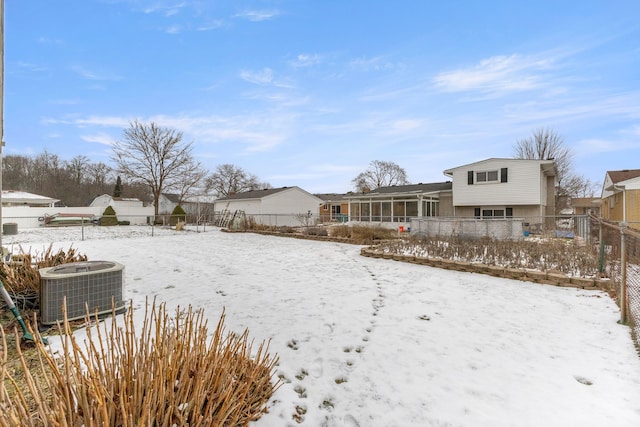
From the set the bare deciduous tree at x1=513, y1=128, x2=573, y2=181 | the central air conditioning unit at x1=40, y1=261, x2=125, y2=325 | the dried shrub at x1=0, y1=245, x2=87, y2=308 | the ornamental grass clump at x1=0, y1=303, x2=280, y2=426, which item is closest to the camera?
the ornamental grass clump at x1=0, y1=303, x2=280, y2=426

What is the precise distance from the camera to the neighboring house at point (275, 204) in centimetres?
2620

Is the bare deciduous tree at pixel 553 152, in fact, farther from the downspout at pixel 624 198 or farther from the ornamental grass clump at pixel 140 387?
the ornamental grass clump at pixel 140 387

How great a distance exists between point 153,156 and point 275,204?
12.3 meters

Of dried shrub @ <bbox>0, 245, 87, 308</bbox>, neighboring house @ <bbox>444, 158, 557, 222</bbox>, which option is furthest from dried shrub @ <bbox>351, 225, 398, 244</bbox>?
neighboring house @ <bbox>444, 158, 557, 222</bbox>

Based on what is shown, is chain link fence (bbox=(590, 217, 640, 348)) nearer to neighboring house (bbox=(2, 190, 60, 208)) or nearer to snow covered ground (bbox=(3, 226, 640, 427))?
snow covered ground (bbox=(3, 226, 640, 427))

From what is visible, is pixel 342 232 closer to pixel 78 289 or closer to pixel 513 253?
pixel 513 253

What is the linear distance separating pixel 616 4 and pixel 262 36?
9803 mm

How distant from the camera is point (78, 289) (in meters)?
3.74

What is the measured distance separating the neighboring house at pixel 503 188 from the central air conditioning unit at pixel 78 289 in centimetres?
1993

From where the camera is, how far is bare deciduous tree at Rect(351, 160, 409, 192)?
45.9 m

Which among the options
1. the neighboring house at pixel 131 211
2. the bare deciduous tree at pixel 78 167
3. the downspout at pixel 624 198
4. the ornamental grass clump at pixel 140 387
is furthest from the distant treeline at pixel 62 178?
the downspout at pixel 624 198

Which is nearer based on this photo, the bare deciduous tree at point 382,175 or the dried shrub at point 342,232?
the dried shrub at point 342,232

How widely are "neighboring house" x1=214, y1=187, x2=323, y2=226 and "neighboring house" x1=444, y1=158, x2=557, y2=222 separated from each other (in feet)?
38.9

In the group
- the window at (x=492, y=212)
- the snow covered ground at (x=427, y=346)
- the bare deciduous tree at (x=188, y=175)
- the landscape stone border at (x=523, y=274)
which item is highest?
the bare deciduous tree at (x=188, y=175)
